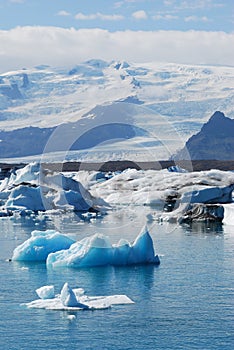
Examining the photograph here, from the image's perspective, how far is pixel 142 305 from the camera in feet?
43.4

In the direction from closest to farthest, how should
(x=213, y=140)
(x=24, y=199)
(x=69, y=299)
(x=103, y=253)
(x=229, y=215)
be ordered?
(x=69, y=299), (x=103, y=253), (x=229, y=215), (x=24, y=199), (x=213, y=140)

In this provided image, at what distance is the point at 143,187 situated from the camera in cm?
3894

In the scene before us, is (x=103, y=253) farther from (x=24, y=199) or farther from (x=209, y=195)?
(x=209, y=195)

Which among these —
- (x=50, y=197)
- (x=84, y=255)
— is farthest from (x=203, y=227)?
(x=50, y=197)

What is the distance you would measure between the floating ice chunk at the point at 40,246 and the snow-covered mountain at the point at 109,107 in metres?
53.2

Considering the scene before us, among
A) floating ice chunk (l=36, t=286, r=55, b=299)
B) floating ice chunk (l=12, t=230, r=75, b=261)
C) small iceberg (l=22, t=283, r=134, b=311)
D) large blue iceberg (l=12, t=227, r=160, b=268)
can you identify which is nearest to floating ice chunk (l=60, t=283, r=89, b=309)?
small iceberg (l=22, t=283, r=134, b=311)

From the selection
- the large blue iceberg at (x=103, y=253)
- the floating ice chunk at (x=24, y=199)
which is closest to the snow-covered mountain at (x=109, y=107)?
the floating ice chunk at (x=24, y=199)

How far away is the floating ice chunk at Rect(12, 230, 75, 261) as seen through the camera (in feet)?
59.7

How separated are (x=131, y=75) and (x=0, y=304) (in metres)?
130

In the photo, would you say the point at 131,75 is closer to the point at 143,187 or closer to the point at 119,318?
the point at 143,187

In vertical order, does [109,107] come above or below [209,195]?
above

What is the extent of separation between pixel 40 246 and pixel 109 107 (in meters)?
68.9

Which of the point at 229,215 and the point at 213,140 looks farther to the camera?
the point at 213,140

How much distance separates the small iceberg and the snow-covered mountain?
58177mm
